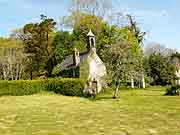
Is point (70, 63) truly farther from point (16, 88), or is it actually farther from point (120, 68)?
point (120, 68)

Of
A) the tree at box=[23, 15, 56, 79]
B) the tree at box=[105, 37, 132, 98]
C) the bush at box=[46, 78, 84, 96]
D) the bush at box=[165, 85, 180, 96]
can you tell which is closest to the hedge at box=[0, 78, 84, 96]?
the bush at box=[46, 78, 84, 96]

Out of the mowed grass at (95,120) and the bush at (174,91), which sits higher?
the bush at (174,91)

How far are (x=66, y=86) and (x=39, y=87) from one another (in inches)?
158

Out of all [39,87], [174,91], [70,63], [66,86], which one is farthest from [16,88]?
[174,91]

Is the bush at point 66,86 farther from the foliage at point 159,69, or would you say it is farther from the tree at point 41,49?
the foliage at point 159,69

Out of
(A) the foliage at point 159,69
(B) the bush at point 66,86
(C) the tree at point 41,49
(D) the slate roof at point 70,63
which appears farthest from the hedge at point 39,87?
(A) the foliage at point 159,69

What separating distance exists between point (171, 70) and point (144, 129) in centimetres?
5050

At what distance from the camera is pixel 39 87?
5091 centimetres

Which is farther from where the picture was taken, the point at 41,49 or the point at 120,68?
the point at 41,49

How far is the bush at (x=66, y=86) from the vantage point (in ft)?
160

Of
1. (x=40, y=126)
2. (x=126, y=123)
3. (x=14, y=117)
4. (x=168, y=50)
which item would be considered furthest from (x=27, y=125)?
(x=168, y=50)

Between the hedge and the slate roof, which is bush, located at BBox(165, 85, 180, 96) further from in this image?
the slate roof

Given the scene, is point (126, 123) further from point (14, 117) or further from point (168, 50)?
point (168, 50)

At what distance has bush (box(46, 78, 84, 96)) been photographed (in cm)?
4884
